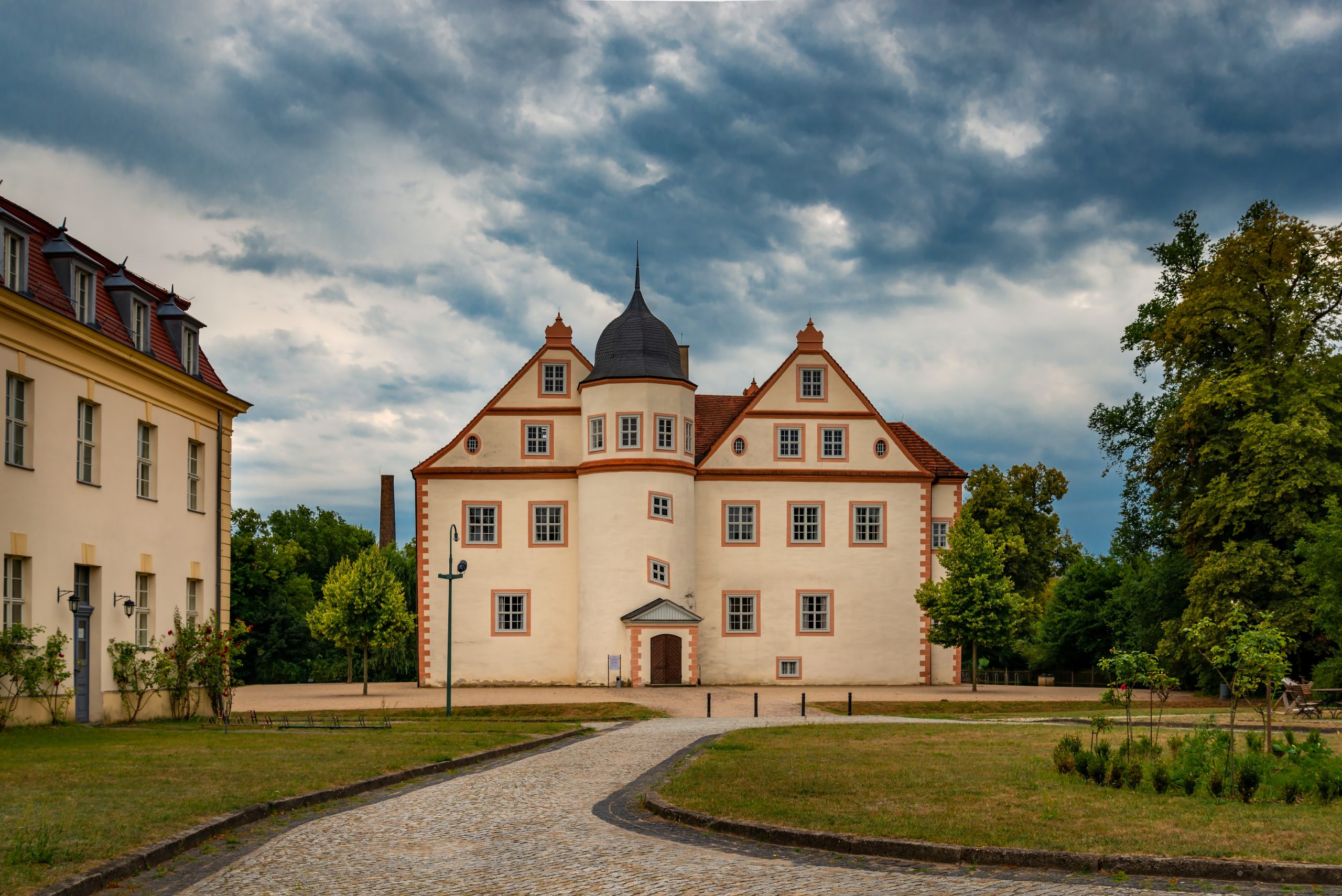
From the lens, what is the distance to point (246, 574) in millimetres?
66875

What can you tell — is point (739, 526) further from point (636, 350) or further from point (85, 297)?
point (85, 297)

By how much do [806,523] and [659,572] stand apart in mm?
6655

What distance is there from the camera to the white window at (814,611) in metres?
49.8

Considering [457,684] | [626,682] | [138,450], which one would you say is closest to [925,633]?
[626,682]

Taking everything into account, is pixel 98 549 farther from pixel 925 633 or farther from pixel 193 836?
pixel 925 633

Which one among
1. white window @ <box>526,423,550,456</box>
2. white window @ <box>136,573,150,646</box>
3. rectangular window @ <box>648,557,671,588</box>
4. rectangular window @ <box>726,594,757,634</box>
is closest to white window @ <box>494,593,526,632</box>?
rectangular window @ <box>648,557,671,588</box>

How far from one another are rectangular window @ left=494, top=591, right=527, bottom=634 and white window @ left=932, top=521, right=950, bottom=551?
1630 cm

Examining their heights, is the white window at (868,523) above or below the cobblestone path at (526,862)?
above

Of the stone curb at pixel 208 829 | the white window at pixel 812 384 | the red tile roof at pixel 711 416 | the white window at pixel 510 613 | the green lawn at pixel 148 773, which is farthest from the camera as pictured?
the red tile roof at pixel 711 416

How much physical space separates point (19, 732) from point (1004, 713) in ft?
81.4

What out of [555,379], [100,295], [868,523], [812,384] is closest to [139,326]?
[100,295]

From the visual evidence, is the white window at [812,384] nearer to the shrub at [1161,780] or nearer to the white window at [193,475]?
the white window at [193,475]

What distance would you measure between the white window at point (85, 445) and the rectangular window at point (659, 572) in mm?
24398

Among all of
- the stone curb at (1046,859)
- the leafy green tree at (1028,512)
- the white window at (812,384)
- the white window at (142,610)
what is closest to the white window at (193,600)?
the white window at (142,610)
